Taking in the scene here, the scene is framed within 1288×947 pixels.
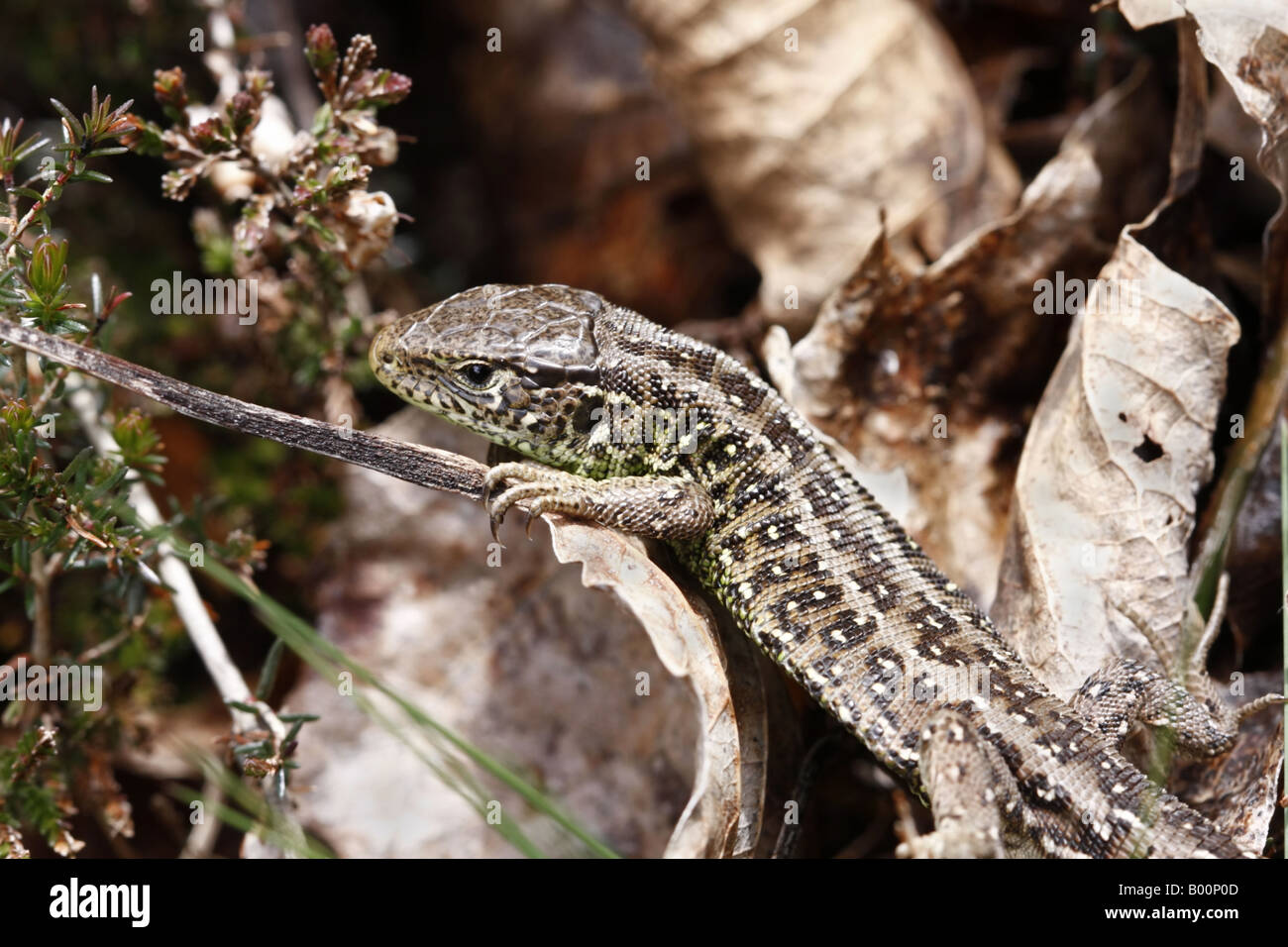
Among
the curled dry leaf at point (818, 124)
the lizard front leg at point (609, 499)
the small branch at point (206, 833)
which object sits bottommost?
the small branch at point (206, 833)

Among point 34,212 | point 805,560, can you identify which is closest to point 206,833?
point 34,212

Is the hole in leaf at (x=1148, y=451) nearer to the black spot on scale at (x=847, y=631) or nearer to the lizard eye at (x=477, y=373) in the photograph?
the black spot on scale at (x=847, y=631)

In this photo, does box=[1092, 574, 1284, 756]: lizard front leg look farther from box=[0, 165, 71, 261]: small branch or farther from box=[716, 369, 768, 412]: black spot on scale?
box=[0, 165, 71, 261]: small branch

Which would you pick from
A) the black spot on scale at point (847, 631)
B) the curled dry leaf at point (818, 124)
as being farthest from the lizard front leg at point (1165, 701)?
the curled dry leaf at point (818, 124)

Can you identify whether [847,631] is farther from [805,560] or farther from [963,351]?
[963,351]

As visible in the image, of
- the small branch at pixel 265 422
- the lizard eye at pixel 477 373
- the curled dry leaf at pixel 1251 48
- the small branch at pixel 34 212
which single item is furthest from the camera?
the lizard eye at pixel 477 373

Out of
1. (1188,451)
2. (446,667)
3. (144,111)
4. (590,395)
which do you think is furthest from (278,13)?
(1188,451)
